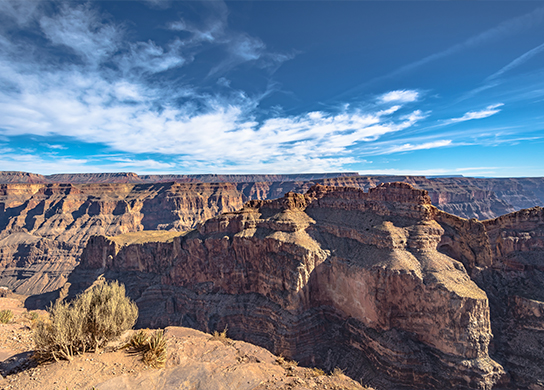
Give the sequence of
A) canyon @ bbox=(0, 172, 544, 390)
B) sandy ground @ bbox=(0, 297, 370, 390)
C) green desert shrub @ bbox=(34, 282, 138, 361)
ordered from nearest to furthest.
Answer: sandy ground @ bbox=(0, 297, 370, 390)
green desert shrub @ bbox=(34, 282, 138, 361)
canyon @ bbox=(0, 172, 544, 390)

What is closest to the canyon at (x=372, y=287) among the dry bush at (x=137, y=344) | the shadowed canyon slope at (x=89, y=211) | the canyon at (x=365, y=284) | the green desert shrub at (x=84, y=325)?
the canyon at (x=365, y=284)

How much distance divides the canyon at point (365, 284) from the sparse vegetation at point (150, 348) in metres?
28.2

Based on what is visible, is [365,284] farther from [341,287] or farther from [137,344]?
[137,344]

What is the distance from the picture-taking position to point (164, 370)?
13.3 metres

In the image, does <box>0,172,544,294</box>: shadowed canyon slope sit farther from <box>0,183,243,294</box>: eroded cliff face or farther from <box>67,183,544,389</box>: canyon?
<box>67,183,544,389</box>: canyon

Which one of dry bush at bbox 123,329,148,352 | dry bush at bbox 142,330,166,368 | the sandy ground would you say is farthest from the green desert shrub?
dry bush at bbox 142,330,166,368

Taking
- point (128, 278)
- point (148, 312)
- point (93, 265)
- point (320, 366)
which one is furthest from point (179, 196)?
point (320, 366)

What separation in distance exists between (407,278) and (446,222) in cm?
1454

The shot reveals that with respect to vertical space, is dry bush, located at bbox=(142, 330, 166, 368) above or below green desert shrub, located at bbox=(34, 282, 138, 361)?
below

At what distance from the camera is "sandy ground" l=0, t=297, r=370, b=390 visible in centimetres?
1143

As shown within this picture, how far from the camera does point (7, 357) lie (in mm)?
13469

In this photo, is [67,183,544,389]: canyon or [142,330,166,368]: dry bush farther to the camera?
[67,183,544,389]: canyon

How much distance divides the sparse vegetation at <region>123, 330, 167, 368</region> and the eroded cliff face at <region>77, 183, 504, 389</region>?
28.3 meters

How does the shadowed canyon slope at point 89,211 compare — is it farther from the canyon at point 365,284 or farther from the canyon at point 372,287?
the canyon at point 372,287
